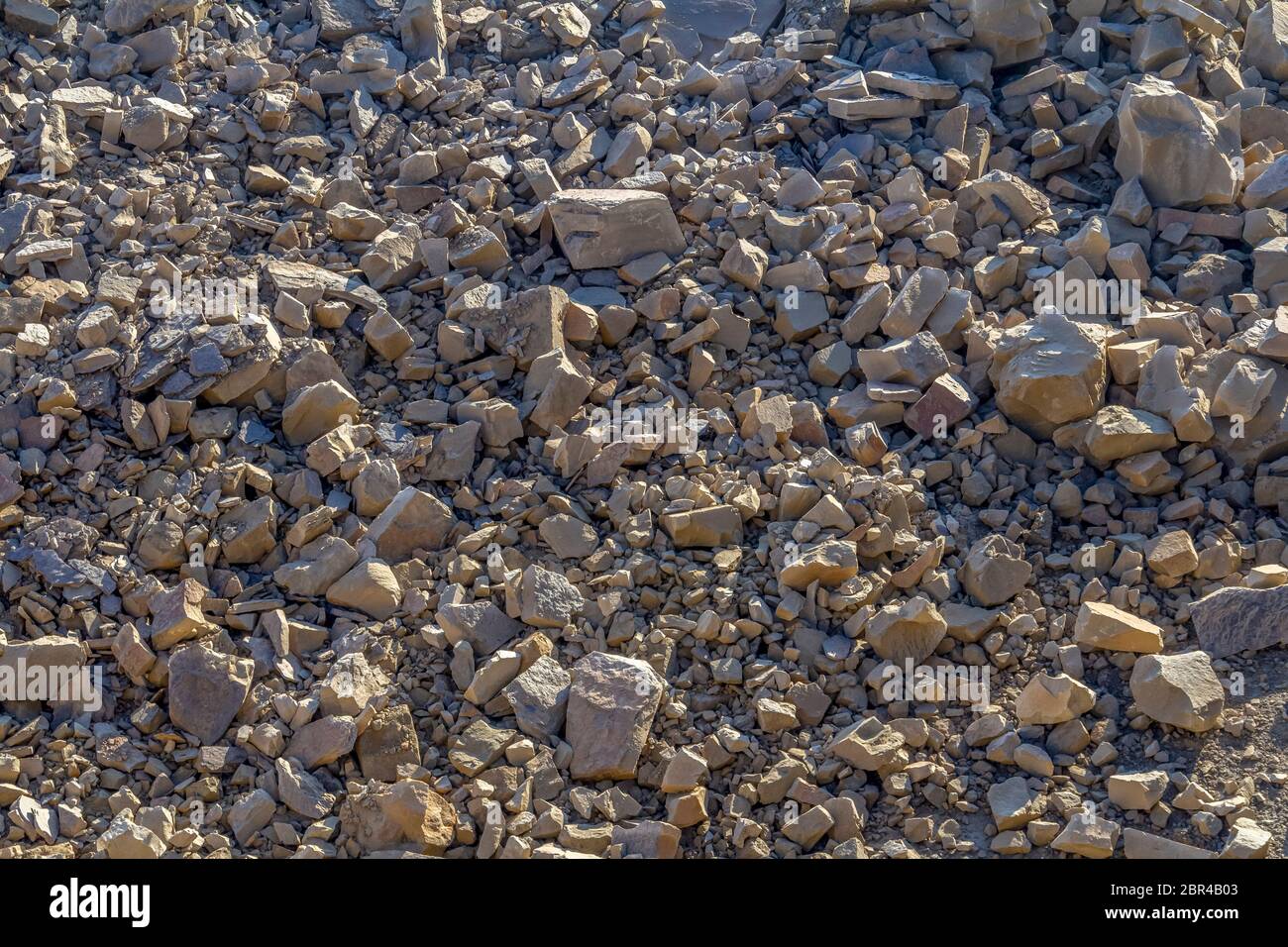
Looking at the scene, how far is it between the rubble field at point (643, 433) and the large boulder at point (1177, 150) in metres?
0.03

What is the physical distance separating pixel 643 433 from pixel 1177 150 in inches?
155

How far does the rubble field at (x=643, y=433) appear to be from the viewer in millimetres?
5801

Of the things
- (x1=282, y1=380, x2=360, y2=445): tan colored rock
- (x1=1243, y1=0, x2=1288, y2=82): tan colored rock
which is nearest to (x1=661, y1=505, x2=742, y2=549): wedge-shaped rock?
(x1=282, y1=380, x2=360, y2=445): tan colored rock

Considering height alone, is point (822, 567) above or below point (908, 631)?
above

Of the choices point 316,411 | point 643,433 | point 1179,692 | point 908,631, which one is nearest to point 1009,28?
point 643,433

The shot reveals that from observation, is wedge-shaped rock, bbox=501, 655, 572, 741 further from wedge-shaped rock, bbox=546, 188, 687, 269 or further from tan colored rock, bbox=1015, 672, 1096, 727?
wedge-shaped rock, bbox=546, 188, 687, 269

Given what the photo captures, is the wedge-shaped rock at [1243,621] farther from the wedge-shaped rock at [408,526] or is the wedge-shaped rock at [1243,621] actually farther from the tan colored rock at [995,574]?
the wedge-shaped rock at [408,526]

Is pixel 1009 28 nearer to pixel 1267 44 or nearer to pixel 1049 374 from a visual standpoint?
pixel 1267 44

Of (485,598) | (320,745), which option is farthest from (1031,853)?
(320,745)

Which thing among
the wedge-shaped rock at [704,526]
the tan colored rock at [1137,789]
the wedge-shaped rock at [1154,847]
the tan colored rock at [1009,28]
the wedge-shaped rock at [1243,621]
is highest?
the tan colored rock at [1009,28]

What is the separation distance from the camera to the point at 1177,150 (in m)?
7.98

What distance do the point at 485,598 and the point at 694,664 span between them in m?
1.10

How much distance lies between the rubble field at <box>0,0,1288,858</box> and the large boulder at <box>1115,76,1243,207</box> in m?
0.03

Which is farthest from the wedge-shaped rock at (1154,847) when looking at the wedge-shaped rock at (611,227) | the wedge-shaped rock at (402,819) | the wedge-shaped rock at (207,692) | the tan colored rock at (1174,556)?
the wedge-shaped rock at (611,227)
